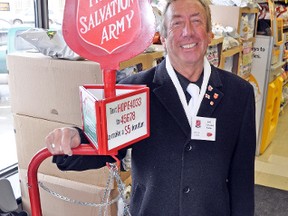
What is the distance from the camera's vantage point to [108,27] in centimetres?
65

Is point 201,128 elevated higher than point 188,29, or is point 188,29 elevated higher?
point 188,29

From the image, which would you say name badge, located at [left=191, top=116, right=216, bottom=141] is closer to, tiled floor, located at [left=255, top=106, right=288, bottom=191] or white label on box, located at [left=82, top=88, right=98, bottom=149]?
white label on box, located at [left=82, top=88, right=98, bottom=149]

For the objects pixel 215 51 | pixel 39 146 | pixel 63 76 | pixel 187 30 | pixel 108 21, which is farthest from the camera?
pixel 215 51

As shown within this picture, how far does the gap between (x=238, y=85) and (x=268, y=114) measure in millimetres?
2594

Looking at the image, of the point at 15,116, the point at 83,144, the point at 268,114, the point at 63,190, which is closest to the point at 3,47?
the point at 15,116

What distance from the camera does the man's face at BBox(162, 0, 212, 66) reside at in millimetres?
1068

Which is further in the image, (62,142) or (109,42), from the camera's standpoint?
(62,142)

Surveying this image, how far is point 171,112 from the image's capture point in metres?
1.10

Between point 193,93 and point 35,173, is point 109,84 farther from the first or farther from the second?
point 193,93

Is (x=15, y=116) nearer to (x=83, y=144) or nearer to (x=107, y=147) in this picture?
(x=83, y=144)

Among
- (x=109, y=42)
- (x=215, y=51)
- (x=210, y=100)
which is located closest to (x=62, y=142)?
(x=109, y=42)

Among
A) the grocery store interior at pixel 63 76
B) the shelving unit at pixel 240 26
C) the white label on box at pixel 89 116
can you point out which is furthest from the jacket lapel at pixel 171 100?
the shelving unit at pixel 240 26

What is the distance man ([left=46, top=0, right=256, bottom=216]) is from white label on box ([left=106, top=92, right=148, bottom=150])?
0.33m

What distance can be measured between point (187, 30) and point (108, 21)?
470 mm
